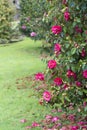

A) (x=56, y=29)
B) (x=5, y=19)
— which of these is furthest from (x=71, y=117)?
(x=5, y=19)

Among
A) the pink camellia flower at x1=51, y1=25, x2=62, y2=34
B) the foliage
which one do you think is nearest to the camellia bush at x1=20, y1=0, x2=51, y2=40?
the foliage

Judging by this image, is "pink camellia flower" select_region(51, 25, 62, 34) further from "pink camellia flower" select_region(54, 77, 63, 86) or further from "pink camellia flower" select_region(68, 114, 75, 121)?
"pink camellia flower" select_region(68, 114, 75, 121)

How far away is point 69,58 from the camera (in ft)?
12.7

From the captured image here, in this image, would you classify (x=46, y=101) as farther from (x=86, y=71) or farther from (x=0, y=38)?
(x=0, y=38)

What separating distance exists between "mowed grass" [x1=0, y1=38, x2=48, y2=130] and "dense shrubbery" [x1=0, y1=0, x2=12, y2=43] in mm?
4654

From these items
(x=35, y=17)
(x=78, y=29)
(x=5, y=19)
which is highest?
(x=78, y=29)

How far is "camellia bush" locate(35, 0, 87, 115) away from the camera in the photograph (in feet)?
12.7

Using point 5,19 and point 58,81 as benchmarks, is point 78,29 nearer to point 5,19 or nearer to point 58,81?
point 58,81

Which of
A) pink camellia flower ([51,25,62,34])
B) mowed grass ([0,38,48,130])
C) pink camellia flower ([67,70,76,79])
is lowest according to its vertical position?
mowed grass ([0,38,48,130])

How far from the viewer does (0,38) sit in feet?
60.1

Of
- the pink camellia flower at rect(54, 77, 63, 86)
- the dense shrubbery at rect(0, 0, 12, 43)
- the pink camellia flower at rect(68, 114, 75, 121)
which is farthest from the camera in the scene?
the dense shrubbery at rect(0, 0, 12, 43)

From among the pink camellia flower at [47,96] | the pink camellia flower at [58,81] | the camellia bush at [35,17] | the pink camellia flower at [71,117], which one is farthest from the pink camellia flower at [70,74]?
the camellia bush at [35,17]

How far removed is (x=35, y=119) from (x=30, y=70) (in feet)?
15.0

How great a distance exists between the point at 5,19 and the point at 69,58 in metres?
14.6
